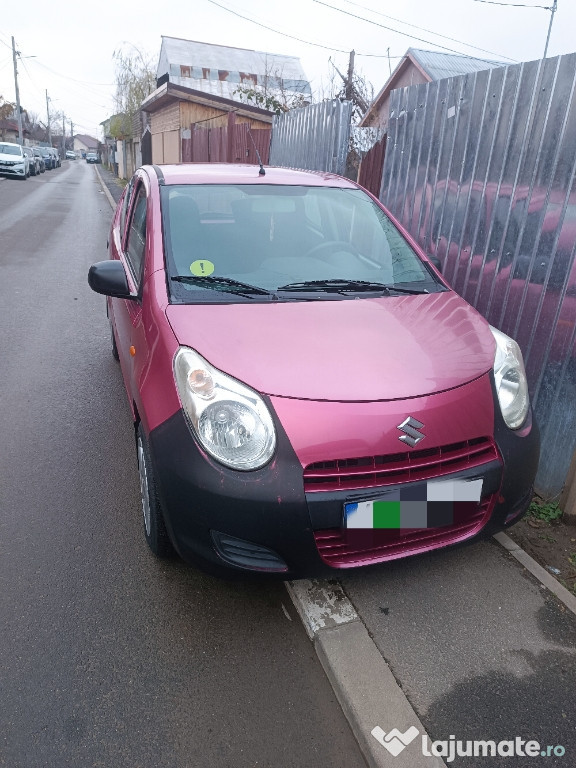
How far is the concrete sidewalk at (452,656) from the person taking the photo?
75.2 inches

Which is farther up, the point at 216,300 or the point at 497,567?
the point at 216,300

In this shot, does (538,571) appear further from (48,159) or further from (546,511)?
(48,159)

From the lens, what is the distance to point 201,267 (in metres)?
2.87

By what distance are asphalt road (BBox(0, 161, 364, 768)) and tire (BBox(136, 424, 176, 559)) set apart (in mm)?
124

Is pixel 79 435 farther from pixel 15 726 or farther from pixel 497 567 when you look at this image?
pixel 497 567

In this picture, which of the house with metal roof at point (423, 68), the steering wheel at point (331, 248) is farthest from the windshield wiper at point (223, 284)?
the house with metal roof at point (423, 68)

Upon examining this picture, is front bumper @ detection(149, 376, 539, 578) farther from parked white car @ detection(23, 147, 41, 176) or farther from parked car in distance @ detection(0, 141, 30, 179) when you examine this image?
parked white car @ detection(23, 147, 41, 176)

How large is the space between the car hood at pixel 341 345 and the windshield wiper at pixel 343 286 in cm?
16

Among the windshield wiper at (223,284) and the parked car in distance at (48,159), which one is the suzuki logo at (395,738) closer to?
the windshield wiper at (223,284)

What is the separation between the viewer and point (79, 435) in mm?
3836

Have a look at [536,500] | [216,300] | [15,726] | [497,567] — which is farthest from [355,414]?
[536,500]

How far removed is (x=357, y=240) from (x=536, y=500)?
6.14 feet

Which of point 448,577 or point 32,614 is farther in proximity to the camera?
point 448,577

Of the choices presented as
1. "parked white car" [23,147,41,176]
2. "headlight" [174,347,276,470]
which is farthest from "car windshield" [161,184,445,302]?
"parked white car" [23,147,41,176]
